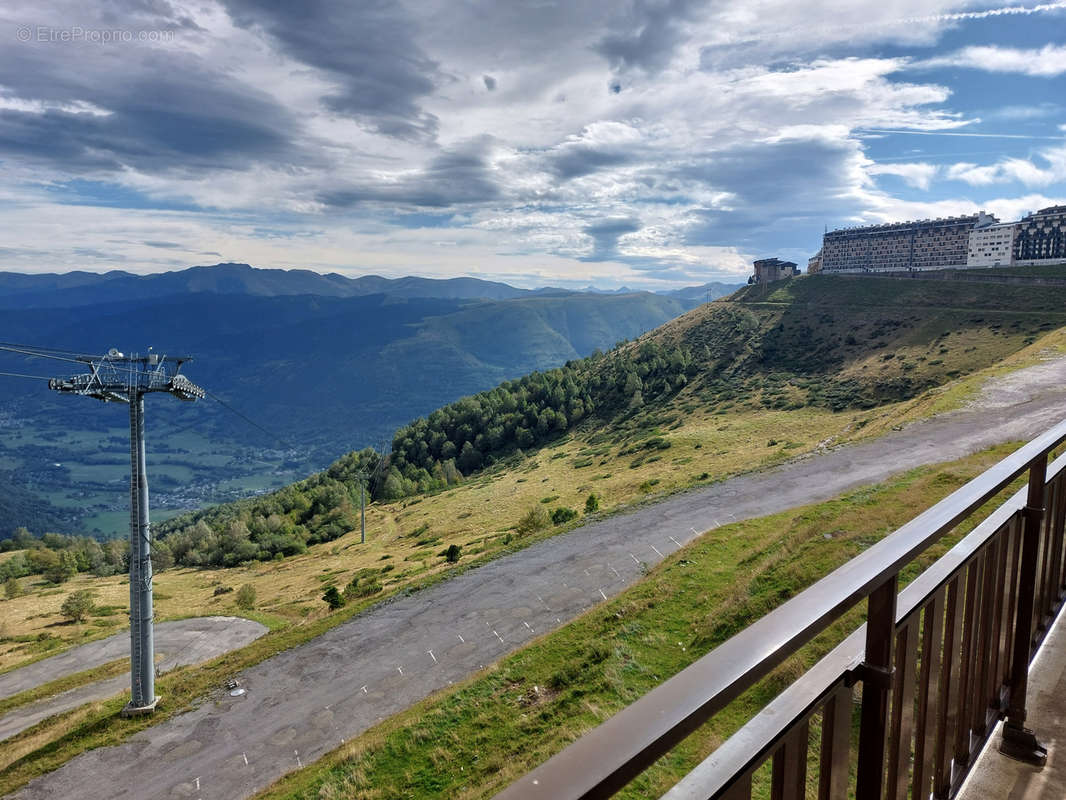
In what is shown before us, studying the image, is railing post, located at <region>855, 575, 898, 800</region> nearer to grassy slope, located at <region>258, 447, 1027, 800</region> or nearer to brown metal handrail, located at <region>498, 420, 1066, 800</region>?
brown metal handrail, located at <region>498, 420, 1066, 800</region>

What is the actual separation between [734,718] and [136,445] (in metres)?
24.0

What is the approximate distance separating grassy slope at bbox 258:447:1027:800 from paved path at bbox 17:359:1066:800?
224cm

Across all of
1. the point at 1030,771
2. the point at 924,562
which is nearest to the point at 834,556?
the point at 924,562

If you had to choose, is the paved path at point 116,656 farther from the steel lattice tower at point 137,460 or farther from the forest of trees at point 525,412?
the forest of trees at point 525,412

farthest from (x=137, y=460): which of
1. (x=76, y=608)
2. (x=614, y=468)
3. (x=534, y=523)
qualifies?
(x=614, y=468)

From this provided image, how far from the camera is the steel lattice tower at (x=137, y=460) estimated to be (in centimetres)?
2338

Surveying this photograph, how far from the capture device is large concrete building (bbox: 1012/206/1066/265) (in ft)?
312

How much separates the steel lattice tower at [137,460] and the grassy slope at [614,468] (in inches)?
55.7

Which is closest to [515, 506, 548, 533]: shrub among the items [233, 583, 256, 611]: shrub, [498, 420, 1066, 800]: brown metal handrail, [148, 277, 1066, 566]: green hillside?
[148, 277, 1066, 566]: green hillside

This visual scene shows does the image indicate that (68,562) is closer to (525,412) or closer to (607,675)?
(525,412)

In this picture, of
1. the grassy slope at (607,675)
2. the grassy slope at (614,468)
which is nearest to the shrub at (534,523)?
the grassy slope at (614,468)

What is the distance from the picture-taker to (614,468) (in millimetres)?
56594

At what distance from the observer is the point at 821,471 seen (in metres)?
29.0

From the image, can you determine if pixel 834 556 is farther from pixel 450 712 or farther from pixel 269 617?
pixel 269 617
